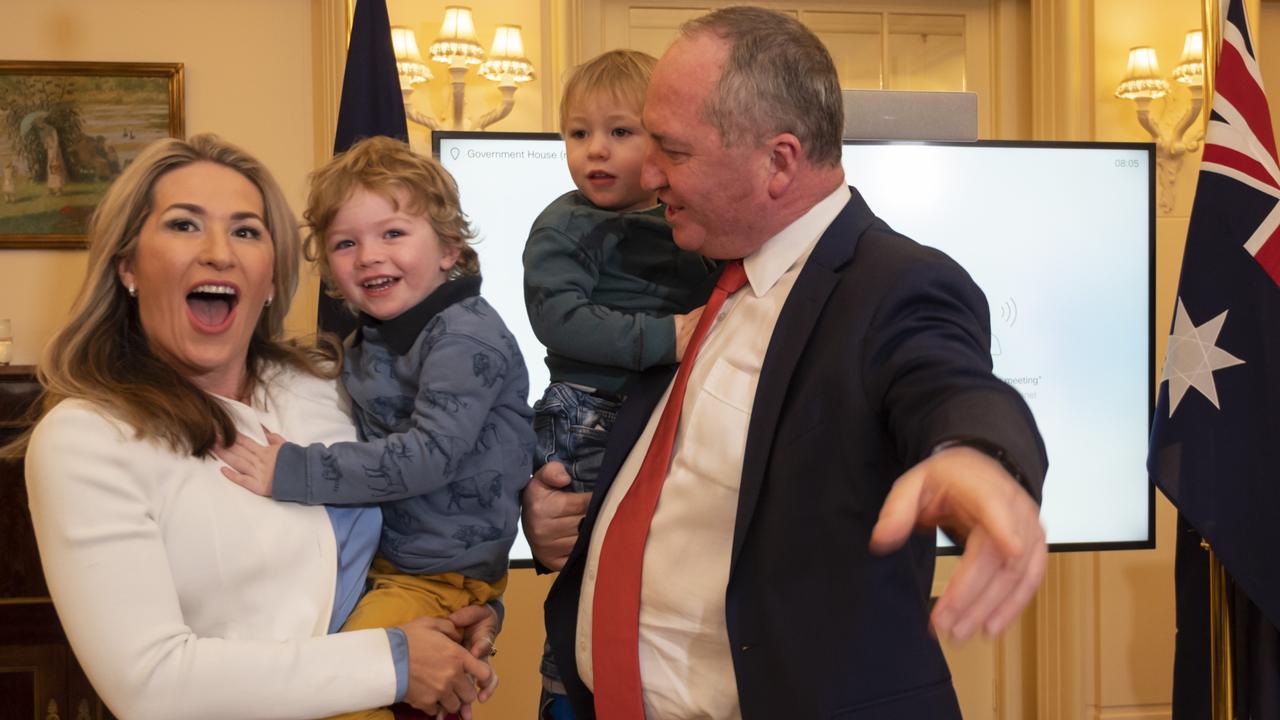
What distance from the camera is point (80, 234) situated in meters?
5.40

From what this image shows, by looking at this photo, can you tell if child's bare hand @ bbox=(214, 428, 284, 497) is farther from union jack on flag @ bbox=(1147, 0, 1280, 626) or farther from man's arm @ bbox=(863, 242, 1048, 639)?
union jack on flag @ bbox=(1147, 0, 1280, 626)

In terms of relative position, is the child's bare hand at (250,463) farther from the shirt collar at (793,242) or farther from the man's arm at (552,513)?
the shirt collar at (793,242)

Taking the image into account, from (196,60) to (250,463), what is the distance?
4.28 metres

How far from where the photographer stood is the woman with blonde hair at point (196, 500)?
1.58 meters

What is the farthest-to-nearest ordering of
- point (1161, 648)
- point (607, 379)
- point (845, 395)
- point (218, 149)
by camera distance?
1. point (1161, 648)
2. point (607, 379)
3. point (218, 149)
4. point (845, 395)

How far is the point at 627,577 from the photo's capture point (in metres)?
1.76

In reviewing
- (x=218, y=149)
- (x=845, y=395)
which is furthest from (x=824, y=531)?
(x=218, y=149)

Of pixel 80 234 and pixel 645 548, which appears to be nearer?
pixel 645 548

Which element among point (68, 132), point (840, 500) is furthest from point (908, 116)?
point (68, 132)

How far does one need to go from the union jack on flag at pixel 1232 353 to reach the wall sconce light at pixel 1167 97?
258 cm

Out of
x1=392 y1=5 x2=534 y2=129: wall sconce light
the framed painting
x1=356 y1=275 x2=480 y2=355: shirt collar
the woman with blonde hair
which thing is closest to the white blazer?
the woman with blonde hair

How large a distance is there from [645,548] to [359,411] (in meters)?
0.61

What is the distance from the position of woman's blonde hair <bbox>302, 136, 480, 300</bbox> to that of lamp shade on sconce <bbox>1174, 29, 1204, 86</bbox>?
173 inches

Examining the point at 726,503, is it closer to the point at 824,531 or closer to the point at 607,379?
the point at 824,531
